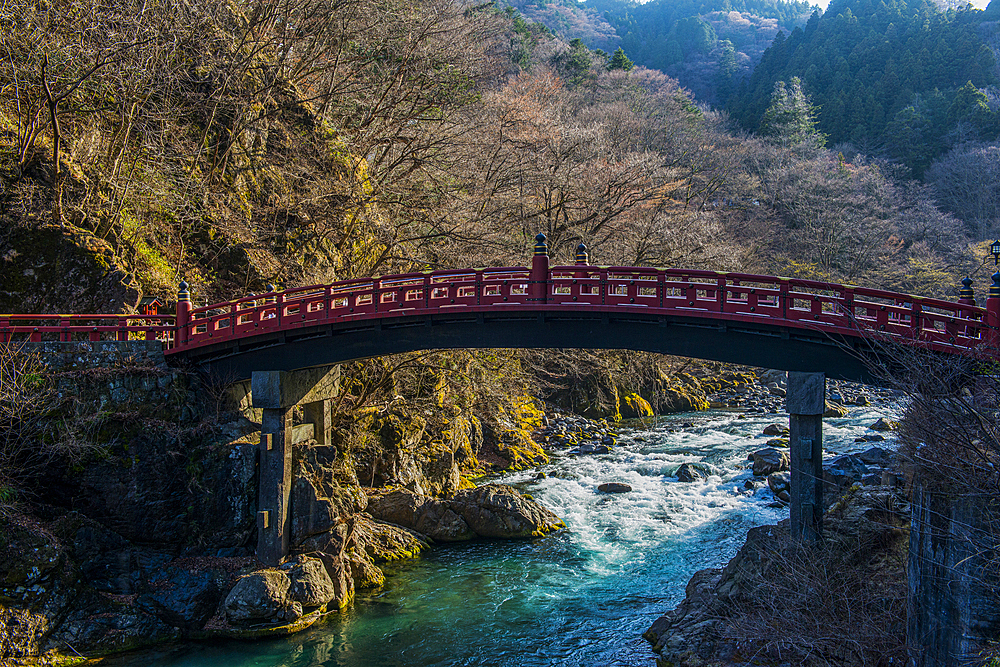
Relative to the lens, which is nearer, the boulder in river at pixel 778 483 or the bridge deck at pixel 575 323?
the bridge deck at pixel 575 323

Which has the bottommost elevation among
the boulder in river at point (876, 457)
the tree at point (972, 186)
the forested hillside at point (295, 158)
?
the boulder in river at point (876, 457)

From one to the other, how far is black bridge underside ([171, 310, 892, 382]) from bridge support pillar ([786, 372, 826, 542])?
34 centimetres

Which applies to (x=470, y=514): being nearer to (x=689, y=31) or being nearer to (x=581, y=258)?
(x=581, y=258)

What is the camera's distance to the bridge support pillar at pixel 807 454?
38.2 feet

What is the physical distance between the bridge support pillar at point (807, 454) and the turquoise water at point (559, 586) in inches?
123

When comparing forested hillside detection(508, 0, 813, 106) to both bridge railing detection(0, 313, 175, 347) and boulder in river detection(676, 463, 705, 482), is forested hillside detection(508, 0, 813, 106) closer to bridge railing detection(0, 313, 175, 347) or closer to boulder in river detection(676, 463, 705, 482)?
boulder in river detection(676, 463, 705, 482)

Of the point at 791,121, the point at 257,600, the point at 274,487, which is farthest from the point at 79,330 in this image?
the point at 791,121

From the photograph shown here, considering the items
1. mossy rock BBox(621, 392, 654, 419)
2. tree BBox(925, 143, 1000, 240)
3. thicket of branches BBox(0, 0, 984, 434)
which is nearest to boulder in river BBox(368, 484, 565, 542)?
thicket of branches BBox(0, 0, 984, 434)

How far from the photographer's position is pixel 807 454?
11.9 meters

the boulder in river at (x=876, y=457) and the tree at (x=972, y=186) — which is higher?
the tree at (x=972, y=186)

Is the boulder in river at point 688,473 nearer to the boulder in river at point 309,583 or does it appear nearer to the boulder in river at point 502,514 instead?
the boulder in river at point 502,514

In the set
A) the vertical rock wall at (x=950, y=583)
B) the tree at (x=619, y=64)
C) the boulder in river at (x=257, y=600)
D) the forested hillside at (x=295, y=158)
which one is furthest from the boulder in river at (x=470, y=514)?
the tree at (x=619, y=64)

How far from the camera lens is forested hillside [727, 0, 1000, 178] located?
47000mm

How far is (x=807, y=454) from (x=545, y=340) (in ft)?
18.1
